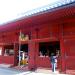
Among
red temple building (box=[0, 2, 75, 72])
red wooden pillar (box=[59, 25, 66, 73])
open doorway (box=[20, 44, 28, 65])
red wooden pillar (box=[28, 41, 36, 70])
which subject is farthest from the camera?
open doorway (box=[20, 44, 28, 65])

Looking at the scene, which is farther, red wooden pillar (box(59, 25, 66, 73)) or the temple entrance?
the temple entrance

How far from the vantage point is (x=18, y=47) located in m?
21.8

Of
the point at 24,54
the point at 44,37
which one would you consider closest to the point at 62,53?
the point at 44,37

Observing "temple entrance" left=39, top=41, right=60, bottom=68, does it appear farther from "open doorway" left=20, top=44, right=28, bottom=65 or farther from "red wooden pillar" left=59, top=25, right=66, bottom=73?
"open doorway" left=20, top=44, right=28, bottom=65

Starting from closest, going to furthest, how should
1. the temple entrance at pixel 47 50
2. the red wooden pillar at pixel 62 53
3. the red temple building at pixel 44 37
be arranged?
the red temple building at pixel 44 37
the red wooden pillar at pixel 62 53
the temple entrance at pixel 47 50

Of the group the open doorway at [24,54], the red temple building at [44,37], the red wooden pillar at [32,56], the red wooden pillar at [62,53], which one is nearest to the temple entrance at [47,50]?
the red temple building at [44,37]

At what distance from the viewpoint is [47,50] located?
1969cm

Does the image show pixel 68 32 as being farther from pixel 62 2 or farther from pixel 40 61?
pixel 40 61

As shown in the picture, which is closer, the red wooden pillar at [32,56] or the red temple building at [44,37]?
the red temple building at [44,37]

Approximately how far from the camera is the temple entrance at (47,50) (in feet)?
60.0

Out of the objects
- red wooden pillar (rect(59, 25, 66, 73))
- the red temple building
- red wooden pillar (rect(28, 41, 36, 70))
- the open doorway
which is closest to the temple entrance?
the red temple building

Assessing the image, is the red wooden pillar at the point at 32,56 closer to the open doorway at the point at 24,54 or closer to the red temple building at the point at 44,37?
the red temple building at the point at 44,37

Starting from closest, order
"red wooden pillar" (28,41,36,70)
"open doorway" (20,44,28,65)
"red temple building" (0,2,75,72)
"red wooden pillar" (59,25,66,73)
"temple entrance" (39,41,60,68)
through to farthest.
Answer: "red temple building" (0,2,75,72)
"red wooden pillar" (59,25,66,73)
"temple entrance" (39,41,60,68)
"red wooden pillar" (28,41,36,70)
"open doorway" (20,44,28,65)

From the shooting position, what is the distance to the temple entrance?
18.3 m
